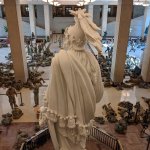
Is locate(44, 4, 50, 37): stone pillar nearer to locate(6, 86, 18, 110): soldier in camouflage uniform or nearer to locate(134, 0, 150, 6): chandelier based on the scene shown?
locate(134, 0, 150, 6): chandelier

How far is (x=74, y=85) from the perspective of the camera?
334 cm

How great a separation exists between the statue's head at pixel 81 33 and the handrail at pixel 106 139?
308cm

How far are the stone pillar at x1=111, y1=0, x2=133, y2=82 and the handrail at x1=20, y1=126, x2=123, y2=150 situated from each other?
16.3ft

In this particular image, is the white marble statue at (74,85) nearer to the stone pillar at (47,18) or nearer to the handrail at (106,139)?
the handrail at (106,139)

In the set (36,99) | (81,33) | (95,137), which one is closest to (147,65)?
(36,99)

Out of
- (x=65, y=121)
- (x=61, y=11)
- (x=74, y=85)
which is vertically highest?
(x=61, y=11)

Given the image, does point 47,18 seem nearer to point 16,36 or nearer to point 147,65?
point 16,36

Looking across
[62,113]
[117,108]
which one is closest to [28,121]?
[117,108]

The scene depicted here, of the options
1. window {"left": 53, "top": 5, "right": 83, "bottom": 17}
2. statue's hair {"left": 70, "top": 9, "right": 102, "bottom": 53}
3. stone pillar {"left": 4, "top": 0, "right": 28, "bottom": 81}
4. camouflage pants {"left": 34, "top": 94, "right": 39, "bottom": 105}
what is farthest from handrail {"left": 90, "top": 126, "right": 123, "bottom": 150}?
window {"left": 53, "top": 5, "right": 83, "bottom": 17}

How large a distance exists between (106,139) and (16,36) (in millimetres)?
6006

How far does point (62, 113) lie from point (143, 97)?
6.74 meters

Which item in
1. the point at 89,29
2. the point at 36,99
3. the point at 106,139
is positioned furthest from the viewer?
the point at 36,99

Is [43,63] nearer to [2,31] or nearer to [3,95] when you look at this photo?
[3,95]

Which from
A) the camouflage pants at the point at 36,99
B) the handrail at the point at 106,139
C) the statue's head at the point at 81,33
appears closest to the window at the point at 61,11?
the camouflage pants at the point at 36,99
